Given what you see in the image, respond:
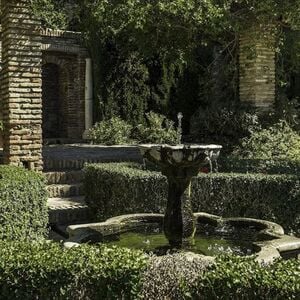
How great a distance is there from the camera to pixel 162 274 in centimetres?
353

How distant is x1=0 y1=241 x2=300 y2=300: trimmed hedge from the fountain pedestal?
1.41 m

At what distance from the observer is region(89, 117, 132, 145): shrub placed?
49.1ft

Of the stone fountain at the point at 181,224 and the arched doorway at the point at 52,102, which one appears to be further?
the arched doorway at the point at 52,102

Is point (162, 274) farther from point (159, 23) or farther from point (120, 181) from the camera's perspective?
point (159, 23)

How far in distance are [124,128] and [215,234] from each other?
9943 mm

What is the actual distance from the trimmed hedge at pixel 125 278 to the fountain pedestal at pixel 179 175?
1.41 meters

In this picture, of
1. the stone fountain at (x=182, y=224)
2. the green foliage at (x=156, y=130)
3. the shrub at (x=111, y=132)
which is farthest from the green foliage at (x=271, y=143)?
the stone fountain at (x=182, y=224)

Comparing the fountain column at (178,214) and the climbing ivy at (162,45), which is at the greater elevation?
the climbing ivy at (162,45)

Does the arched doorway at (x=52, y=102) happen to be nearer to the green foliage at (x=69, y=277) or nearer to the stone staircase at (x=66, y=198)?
the stone staircase at (x=66, y=198)

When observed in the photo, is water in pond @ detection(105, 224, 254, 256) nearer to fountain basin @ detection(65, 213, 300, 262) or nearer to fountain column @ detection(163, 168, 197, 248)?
fountain basin @ detection(65, 213, 300, 262)

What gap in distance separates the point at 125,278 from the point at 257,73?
9595 mm

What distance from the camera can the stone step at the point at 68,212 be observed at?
750 cm

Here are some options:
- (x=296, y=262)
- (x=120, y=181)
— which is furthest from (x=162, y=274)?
(x=120, y=181)

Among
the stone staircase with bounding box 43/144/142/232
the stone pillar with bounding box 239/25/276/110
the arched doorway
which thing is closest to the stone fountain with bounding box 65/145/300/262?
the stone staircase with bounding box 43/144/142/232
